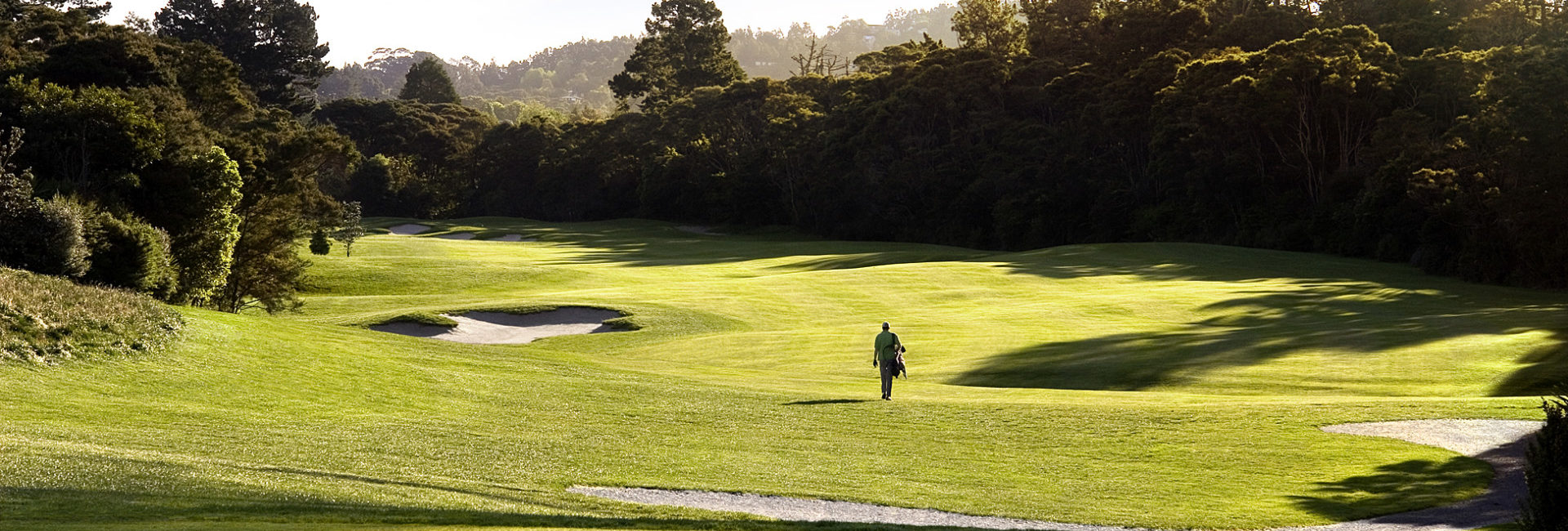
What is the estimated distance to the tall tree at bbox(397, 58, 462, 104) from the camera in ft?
576

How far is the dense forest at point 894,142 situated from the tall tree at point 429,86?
1037 inches

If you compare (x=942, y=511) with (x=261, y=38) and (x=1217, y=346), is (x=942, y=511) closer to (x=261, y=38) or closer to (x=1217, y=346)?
(x=1217, y=346)

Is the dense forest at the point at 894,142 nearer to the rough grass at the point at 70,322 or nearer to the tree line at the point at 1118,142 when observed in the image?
the tree line at the point at 1118,142

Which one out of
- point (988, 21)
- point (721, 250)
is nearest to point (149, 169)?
point (721, 250)

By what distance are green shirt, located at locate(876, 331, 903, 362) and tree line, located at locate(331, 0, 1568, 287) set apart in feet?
132

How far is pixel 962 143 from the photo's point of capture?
320 feet

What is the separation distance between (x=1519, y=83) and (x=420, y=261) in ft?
169

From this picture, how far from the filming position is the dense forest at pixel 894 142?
132 feet

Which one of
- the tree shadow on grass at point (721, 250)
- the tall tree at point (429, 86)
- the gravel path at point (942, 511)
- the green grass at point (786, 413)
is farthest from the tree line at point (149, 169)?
the tall tree at point (429, 86)

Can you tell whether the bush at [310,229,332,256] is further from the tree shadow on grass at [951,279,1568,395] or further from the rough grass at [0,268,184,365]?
the tree shadow on grass at [951,279,1568,395]

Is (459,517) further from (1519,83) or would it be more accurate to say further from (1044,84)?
(1044,84)

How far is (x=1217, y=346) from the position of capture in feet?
104

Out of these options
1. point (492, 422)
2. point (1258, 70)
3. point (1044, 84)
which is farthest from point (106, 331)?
point (1044, 84)

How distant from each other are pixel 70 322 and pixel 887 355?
14633 millimetres
